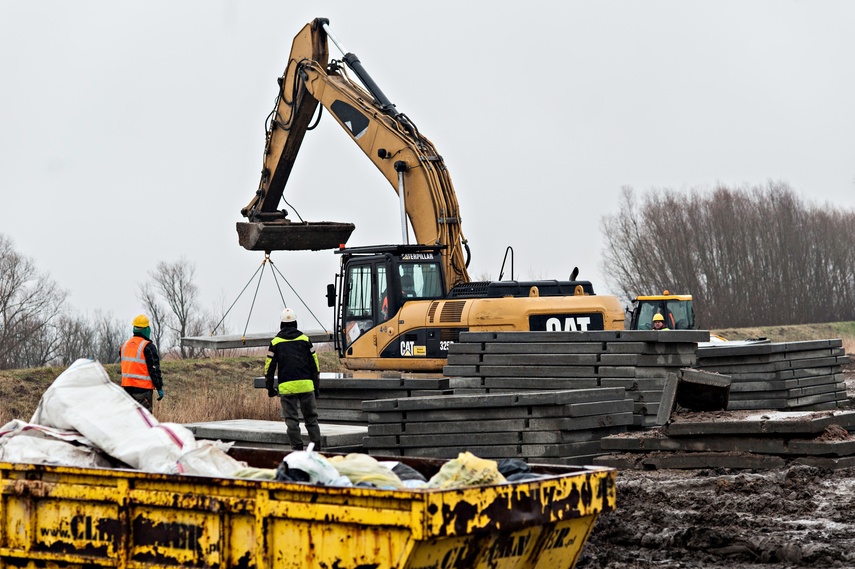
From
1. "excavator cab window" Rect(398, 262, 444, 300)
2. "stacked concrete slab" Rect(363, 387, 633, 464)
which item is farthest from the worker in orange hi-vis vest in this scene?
"excavator cab window" Rect(398, 262, 444, 300)

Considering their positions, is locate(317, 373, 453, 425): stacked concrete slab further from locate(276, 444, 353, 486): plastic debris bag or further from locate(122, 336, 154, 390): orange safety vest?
locate(276, 444, 353, 486): plastic debris bag

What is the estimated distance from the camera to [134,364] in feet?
42.0

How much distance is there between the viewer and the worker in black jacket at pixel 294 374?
38.9ft

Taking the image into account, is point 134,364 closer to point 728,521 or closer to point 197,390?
point 728,521

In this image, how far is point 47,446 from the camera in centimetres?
672

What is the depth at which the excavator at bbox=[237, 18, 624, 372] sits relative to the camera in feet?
50.3

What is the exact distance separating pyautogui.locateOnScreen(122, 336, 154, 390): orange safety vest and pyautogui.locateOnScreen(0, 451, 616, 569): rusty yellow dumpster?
252 inches

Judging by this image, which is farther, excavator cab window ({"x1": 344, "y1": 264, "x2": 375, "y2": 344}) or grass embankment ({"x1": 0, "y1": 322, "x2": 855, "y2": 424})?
grass embankment ({"x1": 0, "y1": 322, "x2": 855, "y2": 424})

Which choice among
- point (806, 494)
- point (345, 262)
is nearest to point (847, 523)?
point (806, 494)

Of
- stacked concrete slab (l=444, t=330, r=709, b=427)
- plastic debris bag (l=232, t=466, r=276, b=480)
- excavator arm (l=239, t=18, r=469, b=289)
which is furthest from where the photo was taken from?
excavator arm (l=239, t=18, r=469, b=289)

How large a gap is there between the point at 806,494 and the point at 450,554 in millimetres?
5244

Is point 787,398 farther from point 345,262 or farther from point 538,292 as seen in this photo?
point 345,262

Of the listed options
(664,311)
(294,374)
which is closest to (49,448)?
(294,374)

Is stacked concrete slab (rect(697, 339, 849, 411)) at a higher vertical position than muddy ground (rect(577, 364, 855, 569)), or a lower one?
higher
